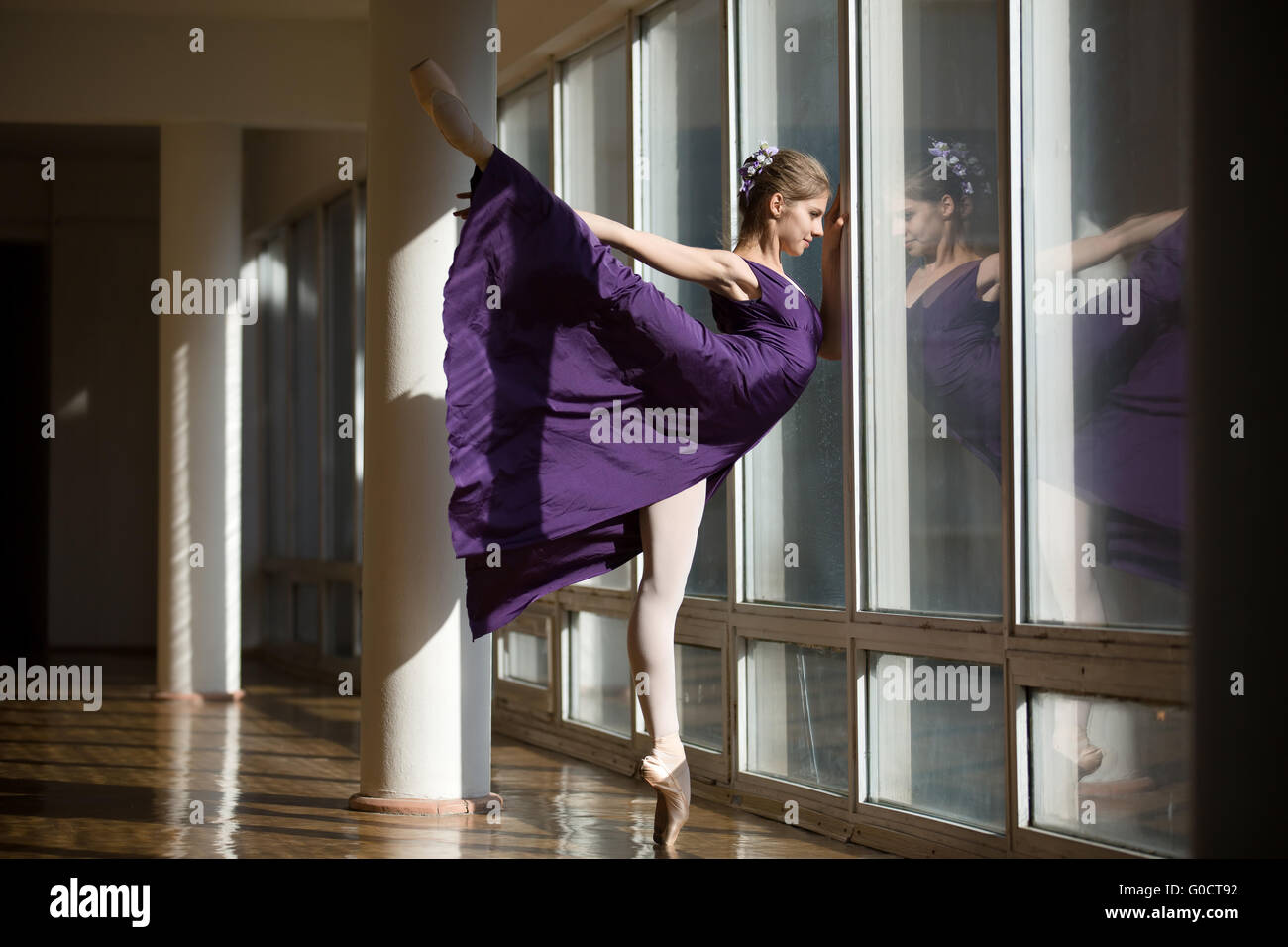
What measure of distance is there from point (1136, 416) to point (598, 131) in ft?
11.4

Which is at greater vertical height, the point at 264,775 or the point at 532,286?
the point at 532,286

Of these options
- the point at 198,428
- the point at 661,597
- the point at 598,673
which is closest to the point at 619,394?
the point at 661,597

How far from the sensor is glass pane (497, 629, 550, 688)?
6910 mm

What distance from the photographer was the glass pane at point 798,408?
15.4 ft

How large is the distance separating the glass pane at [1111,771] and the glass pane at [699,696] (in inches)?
67.5

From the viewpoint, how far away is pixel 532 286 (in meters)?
3.59

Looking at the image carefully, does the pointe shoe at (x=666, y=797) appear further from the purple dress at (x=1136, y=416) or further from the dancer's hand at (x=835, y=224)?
the dancer's hand at (x=835, y=224)

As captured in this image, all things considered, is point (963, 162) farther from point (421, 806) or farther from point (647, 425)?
point (421, 806)

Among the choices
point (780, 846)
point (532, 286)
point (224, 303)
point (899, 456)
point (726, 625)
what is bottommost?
point (780, 846)

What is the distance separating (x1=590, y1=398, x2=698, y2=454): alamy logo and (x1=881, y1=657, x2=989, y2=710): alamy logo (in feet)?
3.20

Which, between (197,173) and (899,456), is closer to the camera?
(899,456)

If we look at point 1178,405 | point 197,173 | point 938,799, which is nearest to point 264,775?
point 938,799
